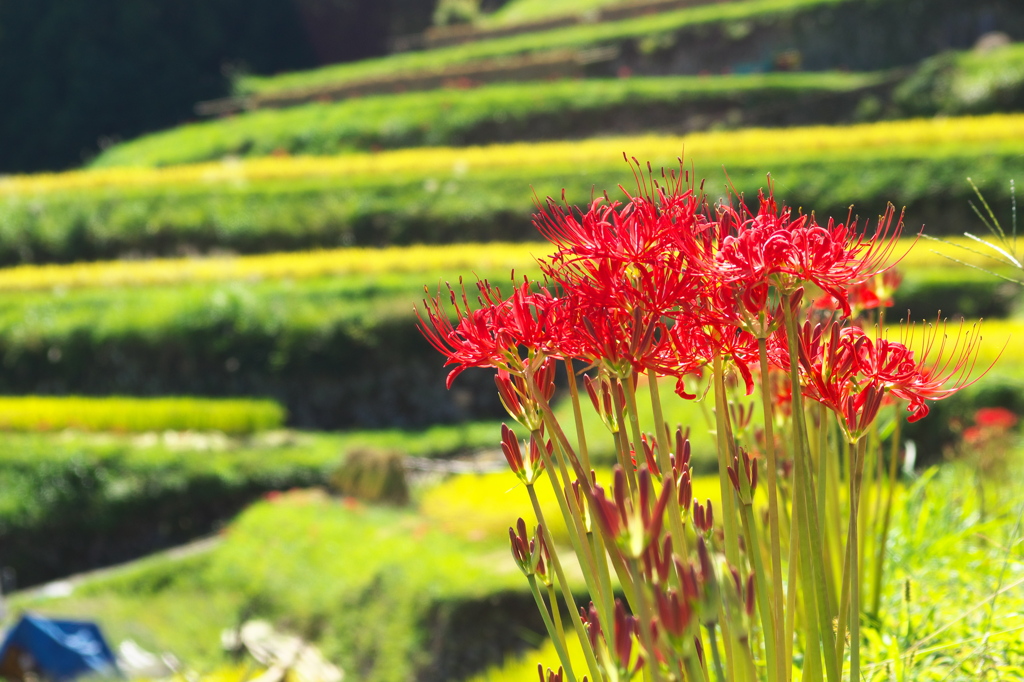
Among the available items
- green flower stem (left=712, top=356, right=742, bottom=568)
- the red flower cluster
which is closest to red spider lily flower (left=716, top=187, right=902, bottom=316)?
the red flower cluster

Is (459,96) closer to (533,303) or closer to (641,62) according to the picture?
(641,62)

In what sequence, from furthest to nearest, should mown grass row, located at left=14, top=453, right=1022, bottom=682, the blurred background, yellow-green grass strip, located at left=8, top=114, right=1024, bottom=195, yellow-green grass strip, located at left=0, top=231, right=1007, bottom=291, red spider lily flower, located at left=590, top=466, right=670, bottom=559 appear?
1. yellow-green grass strip, located at left=0, top=231, right=1007, bottom=291
2. yellow-green grass strip, located at left=8, top=114, right=1024, bottom=195
3. the blurred background
4. mown grass row, located at left=14, top=453, right=1022, bottom=682
5. red spider lily flower, located at left=590, top=466, right=670, bottom=559

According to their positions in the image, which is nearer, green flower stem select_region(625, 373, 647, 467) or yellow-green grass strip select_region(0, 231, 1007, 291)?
green flower stem select_region(625, 373, 647, 467)

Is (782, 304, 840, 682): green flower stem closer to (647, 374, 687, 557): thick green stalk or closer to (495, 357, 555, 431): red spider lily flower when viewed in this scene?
(647, 374, 687, 557): thick green stalk

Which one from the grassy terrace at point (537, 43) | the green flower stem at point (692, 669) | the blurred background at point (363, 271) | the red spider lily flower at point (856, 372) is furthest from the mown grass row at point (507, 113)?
the green flower stem at point (692, 669)

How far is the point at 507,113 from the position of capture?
18.6m

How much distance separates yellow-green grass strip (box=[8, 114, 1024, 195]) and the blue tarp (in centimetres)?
801

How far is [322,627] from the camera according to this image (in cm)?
611

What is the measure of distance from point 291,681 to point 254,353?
643 cm

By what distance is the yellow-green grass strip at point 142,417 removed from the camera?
977 centimetres

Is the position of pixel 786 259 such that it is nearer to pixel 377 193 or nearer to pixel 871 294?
pixel 871 294

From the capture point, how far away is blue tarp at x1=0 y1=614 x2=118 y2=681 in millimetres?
5922

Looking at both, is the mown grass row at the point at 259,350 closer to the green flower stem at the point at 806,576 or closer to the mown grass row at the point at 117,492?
the mown grass row at the point at 117,492

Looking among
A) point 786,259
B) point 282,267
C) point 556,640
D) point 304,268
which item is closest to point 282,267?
point 282,267
